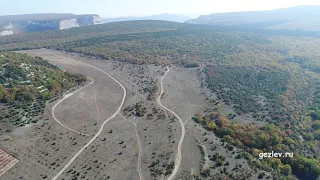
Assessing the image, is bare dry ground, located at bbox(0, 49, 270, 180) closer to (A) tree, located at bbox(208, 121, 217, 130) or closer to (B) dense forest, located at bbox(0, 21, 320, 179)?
(A) tree, located at bbox(208, 121, 217, 130)

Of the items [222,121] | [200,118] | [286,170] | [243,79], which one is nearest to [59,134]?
[200,118]

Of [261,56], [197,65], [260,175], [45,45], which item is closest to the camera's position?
[260,175]

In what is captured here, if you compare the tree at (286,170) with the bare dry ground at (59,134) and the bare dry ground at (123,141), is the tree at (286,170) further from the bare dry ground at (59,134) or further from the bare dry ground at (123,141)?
the bare dry ground at (59,134)

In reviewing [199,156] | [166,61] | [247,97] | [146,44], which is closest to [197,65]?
[166,61]

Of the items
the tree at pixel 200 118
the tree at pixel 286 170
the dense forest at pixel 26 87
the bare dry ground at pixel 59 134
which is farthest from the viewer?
the tree at pixel 200 118

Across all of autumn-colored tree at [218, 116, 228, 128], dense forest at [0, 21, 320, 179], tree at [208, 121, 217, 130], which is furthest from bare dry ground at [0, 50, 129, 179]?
autumn-colored tree at [218, 116, 228, 128]

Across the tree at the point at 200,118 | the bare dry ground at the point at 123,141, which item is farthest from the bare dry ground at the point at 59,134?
the tree at the point at 200,118

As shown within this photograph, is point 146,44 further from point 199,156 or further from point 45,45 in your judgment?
point 199,156
